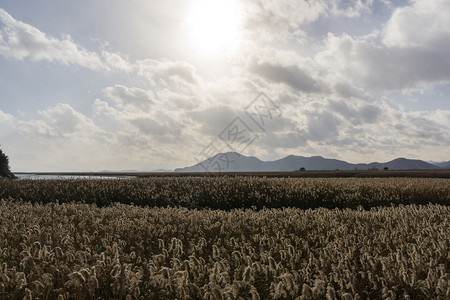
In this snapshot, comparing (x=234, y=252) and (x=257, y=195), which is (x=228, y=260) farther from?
(x=257, y=195)

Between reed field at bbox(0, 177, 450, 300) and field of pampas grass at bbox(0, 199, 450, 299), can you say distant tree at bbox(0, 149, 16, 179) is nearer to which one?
reed field at bbox(0, 177, 450, 300)

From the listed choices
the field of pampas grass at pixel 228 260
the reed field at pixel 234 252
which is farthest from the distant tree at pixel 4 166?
the field of pampas grass at pixel 228 260

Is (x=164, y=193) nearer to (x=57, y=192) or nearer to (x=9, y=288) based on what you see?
(x=57, y=192)

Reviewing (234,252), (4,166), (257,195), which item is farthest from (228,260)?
(4,166)

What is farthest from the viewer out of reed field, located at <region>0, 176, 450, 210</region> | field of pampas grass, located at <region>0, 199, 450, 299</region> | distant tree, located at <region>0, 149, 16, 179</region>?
distant tree, located at <region>0, 149, 16, 179</region>

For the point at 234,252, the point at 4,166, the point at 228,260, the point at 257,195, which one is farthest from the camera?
the point at 4,166

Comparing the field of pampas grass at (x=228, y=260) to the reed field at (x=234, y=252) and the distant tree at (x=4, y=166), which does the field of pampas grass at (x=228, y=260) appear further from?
the distant tree at (x=4, y=166)

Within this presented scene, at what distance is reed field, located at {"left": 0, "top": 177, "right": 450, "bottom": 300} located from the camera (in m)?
3.40

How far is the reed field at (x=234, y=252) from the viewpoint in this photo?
340 centimetres

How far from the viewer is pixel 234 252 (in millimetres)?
4109

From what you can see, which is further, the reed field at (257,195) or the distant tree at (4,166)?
the distant tree at (4,166)

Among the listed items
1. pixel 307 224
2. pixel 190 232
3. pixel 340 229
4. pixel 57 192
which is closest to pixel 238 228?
pixel 190 232

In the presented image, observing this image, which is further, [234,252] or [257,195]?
[257,195]

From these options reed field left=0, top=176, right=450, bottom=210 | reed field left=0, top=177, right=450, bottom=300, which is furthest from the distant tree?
reed field left=0, top=177, right=450, bottom=300
